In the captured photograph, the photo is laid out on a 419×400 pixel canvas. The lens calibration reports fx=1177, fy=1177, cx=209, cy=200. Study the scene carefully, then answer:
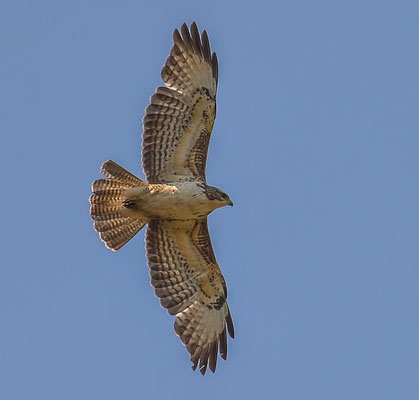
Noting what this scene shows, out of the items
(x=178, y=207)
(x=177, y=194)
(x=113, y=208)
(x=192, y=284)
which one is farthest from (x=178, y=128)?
(x=192, y=284)

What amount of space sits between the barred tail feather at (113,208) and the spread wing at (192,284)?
445 millimetres

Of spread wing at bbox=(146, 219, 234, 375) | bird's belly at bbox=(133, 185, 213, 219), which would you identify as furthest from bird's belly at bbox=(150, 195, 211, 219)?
spread wing at bbox=(146, 219, 234, 375)

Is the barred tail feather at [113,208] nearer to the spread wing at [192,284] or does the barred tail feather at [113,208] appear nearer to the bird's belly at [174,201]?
the bird's belly at [174,201]

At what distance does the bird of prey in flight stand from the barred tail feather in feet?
0.05

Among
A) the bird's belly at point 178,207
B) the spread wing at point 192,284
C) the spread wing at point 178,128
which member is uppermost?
the spread wing at point 178,128

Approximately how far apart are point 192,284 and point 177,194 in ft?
5.25

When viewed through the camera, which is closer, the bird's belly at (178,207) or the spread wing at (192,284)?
the bird's belly at (178,207)

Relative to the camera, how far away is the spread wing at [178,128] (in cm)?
1648

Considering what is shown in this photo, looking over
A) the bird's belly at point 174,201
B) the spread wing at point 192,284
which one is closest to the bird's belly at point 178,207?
the bird's belly at point 174,201

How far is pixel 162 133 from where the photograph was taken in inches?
649

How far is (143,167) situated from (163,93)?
42.4 inches

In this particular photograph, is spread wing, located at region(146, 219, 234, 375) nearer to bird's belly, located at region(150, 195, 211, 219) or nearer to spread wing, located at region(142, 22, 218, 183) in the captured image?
bird's belly, located at region(150, 195, 211, 219)

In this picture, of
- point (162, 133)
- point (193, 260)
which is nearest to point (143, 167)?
point (162, 133)

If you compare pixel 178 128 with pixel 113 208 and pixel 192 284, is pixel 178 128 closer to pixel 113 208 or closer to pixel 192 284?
pixel 113 208
